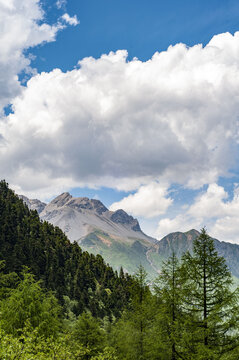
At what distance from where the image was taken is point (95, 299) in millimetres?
92062

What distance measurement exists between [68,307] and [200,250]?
227ft

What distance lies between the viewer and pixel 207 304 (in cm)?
2248

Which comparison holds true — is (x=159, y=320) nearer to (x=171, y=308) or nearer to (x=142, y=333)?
(x=171, y=308)

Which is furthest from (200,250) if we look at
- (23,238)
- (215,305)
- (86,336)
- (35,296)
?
(23,238)

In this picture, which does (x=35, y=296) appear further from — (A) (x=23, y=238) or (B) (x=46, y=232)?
(B) (x=46, y=232)

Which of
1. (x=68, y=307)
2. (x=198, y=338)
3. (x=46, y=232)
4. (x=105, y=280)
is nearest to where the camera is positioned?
(x=198, y=338)

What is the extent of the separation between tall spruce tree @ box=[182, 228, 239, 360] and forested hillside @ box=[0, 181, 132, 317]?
64270 millimetres

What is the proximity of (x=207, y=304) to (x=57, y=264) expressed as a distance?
86865 millimetres

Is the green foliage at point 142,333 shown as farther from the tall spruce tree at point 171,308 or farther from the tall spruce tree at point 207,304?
the tall spruce tree at point 207,304

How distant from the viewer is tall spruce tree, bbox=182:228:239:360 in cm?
2070

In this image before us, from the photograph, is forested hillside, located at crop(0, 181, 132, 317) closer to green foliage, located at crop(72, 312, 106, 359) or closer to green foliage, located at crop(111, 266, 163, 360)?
green foliage, located at crop(72, 312, 106, 359)

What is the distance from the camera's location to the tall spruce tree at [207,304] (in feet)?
67.9

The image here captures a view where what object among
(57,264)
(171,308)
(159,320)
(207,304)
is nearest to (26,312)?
(159,320)

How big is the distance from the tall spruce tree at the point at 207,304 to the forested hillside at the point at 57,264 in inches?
2530
